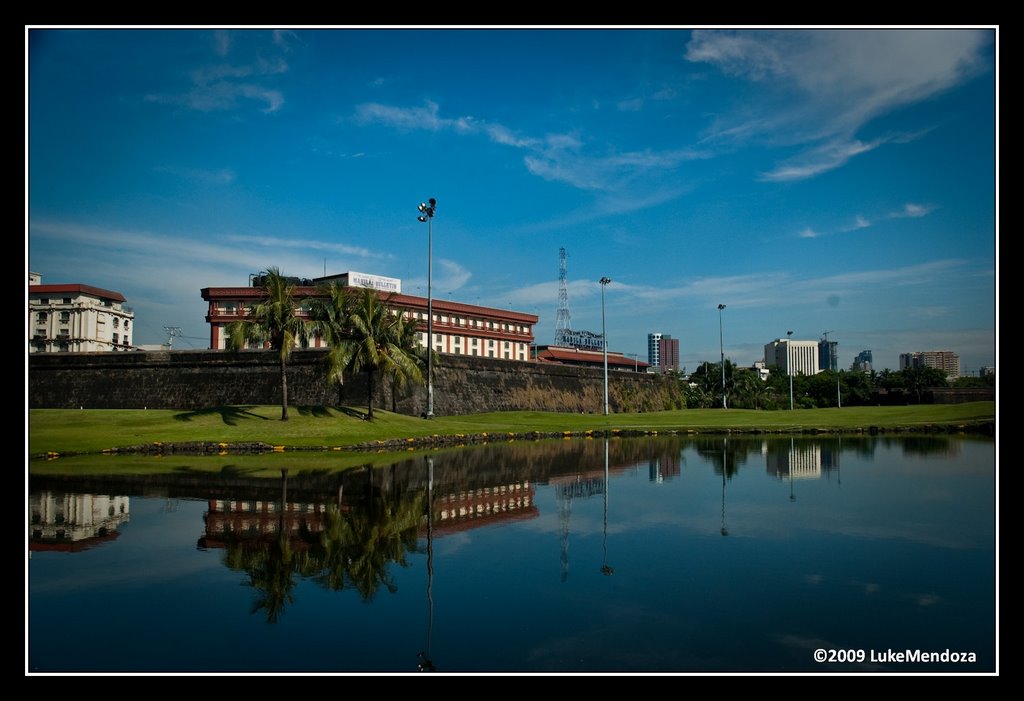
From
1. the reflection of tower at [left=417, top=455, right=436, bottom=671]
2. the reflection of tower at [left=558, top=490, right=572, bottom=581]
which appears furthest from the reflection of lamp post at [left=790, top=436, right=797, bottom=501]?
the reflection of tower at [left=417, top=455, right=436, bottom=671]

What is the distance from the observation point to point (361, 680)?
5.90 m

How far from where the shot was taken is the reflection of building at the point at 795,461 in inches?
906

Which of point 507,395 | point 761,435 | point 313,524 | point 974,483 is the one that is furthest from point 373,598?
point 507,395

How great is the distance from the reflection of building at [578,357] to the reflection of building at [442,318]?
27.7 feet

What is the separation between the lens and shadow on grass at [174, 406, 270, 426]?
1512 inches

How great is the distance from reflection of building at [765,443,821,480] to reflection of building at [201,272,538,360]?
53.7m

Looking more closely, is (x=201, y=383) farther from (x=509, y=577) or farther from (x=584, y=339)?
(x=584, y=339)

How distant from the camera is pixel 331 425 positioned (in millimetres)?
38375

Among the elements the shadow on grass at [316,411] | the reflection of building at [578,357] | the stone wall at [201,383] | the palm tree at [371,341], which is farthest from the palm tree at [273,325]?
the reflection of building at [578,357]

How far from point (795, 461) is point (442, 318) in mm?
80917

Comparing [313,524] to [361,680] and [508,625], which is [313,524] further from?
[361,680]

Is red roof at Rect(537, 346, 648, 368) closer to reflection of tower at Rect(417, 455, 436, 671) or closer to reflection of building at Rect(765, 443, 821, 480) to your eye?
reflection of building at Rect(765, 443, 821, 480)

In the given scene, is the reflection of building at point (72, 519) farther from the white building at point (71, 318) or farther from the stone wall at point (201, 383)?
the white building at point (71, 318)

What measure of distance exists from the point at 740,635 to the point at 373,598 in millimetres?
4169
